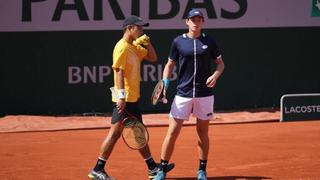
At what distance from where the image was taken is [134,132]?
7086 mm

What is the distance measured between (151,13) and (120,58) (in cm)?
723

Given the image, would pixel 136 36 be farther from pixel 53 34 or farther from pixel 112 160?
pixel 53 34

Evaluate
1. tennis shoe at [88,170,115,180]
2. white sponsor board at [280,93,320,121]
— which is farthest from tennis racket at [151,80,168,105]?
white sponsor board at [280,93,320,121]

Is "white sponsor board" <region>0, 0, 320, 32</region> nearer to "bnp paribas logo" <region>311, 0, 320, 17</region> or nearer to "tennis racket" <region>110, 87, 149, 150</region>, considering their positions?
"bnp paribas logo" <region>311, 0, 320, 17</region>

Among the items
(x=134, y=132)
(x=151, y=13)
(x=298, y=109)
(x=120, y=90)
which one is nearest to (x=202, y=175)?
(x=134, y=132)

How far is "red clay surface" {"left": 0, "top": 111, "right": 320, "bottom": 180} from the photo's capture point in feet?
25.1

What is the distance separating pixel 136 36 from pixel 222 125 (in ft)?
19.4

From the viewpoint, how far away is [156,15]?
46.2 ft

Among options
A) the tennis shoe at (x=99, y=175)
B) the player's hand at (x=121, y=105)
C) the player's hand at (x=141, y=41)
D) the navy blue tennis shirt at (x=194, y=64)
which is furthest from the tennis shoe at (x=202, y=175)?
the player's hand at (x=141, y=41)

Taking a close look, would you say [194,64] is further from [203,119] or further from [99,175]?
[99,175]

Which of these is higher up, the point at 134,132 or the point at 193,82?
the point at 193,82

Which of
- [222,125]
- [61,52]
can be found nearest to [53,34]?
[61,52]

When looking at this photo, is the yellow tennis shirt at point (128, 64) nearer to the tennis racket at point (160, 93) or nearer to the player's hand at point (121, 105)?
the player's hand at point (121, 105)

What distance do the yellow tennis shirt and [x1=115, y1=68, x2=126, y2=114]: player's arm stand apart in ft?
A: 0.17
